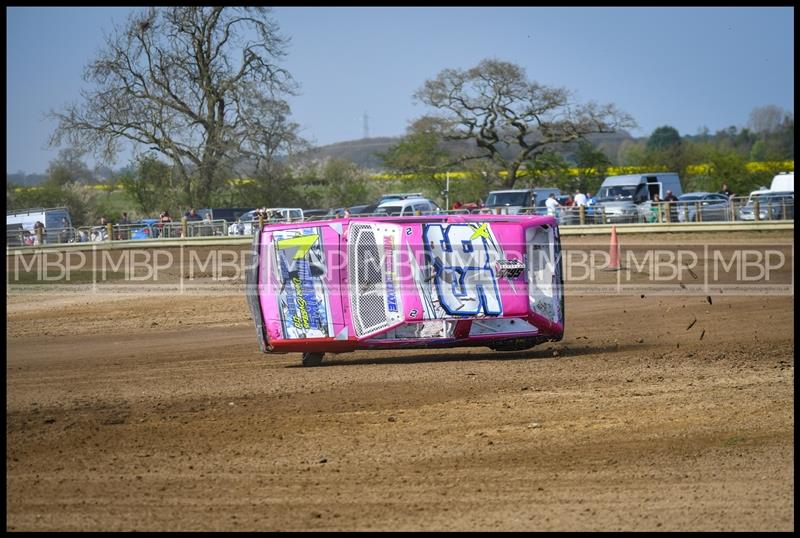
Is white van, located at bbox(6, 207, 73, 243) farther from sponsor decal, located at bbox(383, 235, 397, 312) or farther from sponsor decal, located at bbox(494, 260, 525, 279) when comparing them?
sponsor decal, located at bbox(494, 260, 525, 279)

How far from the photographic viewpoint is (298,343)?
14891 mm

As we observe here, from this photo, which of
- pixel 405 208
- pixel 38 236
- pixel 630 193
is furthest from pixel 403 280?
pixel 630 193

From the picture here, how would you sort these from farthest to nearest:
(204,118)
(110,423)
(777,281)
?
(204,118), (777,281), (110,423)

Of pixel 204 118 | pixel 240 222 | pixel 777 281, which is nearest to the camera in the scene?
pixel 777 281

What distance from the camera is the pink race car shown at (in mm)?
14508

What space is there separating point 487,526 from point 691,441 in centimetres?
334

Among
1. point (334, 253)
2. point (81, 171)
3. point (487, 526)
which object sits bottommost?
point (487, 526)

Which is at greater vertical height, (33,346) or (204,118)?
(204,118)

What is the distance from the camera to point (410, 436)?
1034cm

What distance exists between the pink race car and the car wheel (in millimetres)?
693

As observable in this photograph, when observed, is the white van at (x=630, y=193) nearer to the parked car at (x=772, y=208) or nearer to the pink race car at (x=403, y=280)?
the parked car at (x=772, y=208)

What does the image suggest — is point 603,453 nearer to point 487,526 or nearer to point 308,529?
point 487,526

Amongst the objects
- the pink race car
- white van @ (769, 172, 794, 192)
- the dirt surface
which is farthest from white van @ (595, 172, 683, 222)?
the pink race car

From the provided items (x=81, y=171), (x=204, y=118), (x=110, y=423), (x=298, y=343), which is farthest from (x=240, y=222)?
(x=110, y=423)
